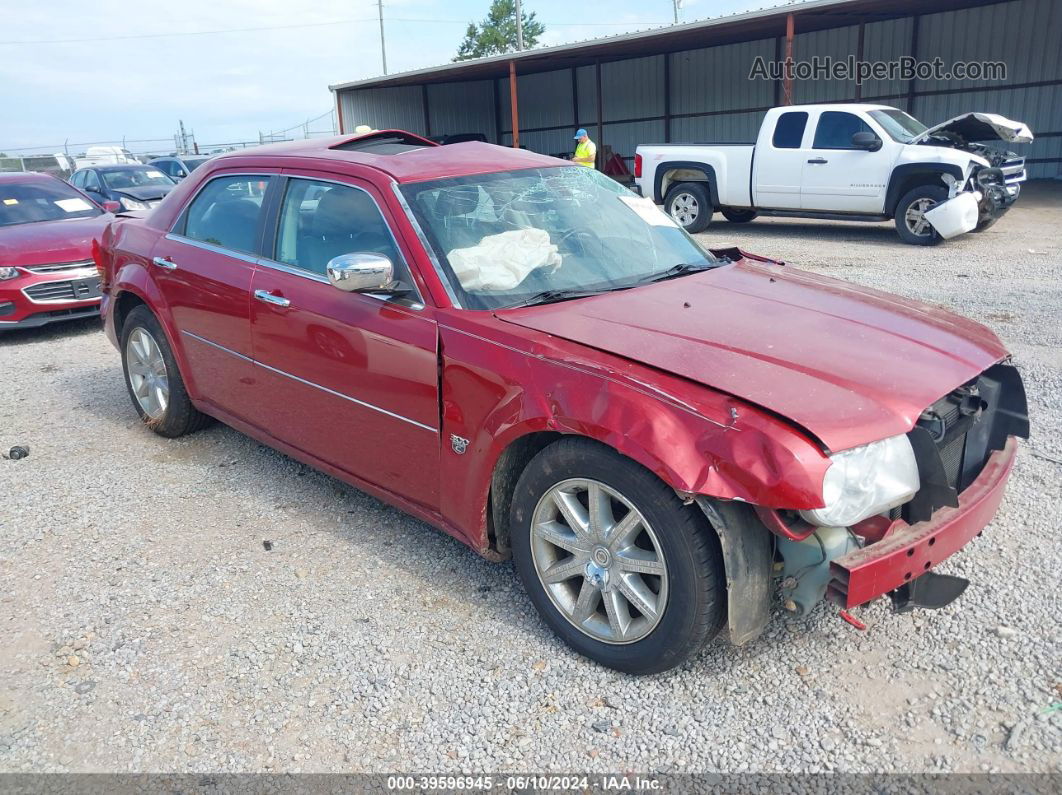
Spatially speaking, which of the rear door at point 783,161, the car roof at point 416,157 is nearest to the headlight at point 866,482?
the car roof at point 416,157

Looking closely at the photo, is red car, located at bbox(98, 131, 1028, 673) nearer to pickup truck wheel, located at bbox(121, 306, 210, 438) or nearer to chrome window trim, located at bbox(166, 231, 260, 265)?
chrome window trim, located at bbox(166, 231, 260, 265)

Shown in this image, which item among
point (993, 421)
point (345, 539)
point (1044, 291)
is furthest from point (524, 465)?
point (1044, 291)

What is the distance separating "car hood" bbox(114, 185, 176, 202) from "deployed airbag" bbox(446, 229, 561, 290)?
44.7 feet

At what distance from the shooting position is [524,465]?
3.02 m

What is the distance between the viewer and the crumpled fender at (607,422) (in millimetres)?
2289

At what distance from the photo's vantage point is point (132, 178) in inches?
634

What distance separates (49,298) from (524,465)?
6829 millimetres

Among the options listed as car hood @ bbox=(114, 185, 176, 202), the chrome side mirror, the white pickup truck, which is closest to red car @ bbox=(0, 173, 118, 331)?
the chrome side mirror

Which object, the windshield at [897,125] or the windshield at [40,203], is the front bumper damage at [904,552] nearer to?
the windshield at [40,203]

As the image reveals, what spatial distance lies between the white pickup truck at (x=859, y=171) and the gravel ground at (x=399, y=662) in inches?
304

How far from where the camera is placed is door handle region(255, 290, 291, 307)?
12.2ft

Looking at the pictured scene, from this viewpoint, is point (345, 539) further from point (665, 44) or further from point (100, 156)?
point (100, 156)

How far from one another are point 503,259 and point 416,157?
0.84 metres

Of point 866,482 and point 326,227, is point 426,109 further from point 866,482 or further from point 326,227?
point 866,482
